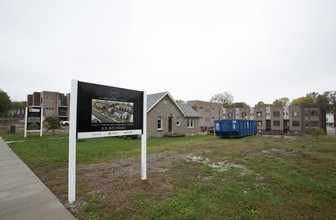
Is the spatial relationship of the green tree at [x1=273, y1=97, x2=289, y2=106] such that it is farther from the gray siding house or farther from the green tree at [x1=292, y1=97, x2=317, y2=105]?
the gray siding house

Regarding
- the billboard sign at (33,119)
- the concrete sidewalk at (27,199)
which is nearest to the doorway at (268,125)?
the billboard sign at (33,119)

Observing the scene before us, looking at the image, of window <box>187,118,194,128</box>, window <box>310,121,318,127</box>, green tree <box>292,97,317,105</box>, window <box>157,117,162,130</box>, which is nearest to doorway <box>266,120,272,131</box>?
window <box>310,121,318,127</box>

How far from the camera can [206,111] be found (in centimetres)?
5628

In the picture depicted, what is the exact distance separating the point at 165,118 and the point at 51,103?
51.2 meters

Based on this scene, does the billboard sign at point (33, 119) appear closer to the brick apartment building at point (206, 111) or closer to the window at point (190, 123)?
the window at point (190, 123)

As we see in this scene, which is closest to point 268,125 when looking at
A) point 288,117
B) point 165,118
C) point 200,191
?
point 288,117

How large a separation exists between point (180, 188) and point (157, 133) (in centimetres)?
1744

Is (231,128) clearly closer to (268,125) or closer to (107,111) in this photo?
(107,111)

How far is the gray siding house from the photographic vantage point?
21672mm

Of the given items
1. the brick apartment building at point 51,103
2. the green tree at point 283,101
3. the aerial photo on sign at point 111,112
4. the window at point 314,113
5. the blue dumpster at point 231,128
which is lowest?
the blue dumpster at point 231,128

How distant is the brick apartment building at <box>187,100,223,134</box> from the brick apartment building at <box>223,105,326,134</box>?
11.0 m

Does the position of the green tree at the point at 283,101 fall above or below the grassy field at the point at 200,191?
above

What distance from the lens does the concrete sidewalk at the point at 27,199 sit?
3.57 meters

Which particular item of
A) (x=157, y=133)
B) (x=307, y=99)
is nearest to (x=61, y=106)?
(x=157, y=133)
